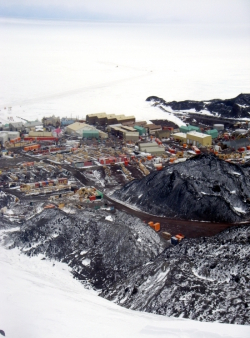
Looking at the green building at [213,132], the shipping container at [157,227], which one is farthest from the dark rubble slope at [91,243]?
the green building at [213,132]

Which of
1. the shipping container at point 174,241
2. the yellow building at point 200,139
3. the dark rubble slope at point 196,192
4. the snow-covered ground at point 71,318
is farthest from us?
the yellow building at point 200,139

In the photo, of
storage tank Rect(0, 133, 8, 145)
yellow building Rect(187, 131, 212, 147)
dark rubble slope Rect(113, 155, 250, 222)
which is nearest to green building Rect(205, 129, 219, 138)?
yellow building Rect(187, 131, 212, 147)

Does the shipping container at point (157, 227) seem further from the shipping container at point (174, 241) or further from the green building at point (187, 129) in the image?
the green building at point (187, 129)

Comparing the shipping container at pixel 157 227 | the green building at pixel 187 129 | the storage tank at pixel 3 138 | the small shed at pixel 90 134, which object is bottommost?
the storage tank at pixel 3 138

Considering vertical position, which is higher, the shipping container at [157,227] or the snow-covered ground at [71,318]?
the snow-covered ground at [71,318]

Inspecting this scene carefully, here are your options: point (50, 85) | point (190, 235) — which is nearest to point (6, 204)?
point (190, 235)

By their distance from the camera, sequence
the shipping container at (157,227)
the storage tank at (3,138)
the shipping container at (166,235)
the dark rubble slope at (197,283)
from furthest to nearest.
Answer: the storage tank at (3,138)
the shipping container at (157,227)
the shipping container at (166,235)
the dark rubble slope at (197,283)

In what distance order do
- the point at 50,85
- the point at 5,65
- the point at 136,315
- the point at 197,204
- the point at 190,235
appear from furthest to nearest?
the point at 5,65
the point at 50,85
the point at 197,204
the point at 190,235
the point at 136,315

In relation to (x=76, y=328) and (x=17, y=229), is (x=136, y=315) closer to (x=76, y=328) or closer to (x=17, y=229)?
(x=76, y=328)
